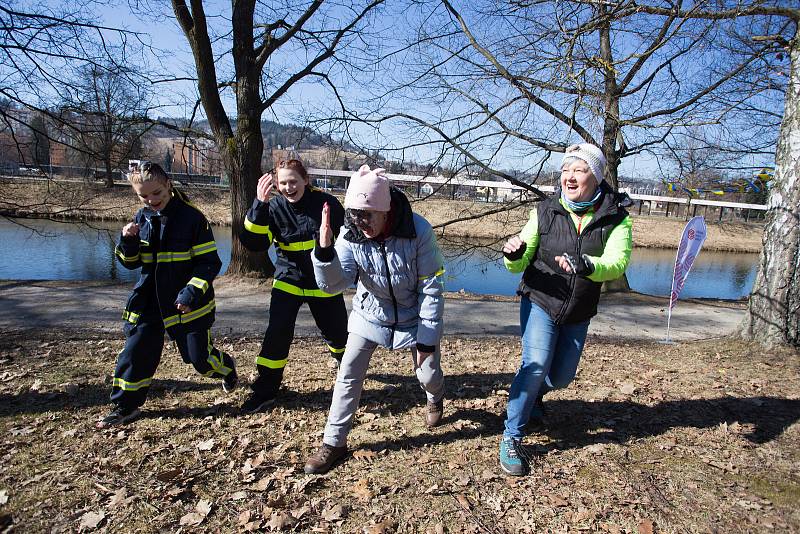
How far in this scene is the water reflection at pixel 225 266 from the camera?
1467 centimetres

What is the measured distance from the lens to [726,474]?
3.11 m

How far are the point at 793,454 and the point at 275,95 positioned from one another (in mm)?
10401

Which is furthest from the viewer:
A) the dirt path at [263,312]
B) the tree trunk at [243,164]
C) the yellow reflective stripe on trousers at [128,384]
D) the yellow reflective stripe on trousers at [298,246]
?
the tree trunk at [243,164]

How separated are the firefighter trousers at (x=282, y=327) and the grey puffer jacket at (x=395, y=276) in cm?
86

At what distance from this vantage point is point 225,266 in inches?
640

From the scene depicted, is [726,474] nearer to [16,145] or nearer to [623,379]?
[623,379]

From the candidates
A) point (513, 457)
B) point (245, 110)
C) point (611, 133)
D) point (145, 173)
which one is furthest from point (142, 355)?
point (611, 133)

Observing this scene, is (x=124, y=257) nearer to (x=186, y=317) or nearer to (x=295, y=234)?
(x=186, y=317)

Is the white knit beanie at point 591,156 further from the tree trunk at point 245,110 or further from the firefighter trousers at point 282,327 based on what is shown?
the tree trunk at point 245,110

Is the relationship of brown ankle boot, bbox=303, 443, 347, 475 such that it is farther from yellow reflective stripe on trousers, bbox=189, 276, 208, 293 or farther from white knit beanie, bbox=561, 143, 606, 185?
white knit beanie, bbox=561, 143, 606, 185

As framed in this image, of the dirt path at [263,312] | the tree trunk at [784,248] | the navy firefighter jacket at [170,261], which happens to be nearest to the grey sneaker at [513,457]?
the navy firefighter jacket at [170,261]

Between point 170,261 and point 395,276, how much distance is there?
1.78 meters

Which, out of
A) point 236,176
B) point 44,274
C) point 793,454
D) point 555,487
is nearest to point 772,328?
point 793,454

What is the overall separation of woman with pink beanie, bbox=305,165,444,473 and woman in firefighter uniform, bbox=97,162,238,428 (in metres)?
1.24
